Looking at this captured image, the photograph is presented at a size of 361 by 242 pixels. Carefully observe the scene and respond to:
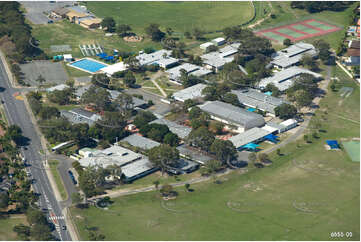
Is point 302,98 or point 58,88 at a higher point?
point 58,88

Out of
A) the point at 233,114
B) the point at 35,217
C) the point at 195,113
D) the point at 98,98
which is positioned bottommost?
the point at 35,217

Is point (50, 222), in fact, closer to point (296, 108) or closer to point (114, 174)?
point (114, 174)

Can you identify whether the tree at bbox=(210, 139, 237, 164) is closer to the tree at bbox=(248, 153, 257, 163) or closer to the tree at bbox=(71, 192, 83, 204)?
the tree at bbox=(248, 153, 257, 163)

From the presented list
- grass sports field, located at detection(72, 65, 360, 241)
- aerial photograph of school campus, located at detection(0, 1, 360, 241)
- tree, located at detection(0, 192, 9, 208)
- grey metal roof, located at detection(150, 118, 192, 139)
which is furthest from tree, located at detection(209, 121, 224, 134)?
tree, located at detection(0, 192, 9, 208)

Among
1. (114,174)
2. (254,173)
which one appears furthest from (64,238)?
(254,173)

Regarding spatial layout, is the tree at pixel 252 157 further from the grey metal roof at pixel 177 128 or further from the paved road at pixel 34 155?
the paved road at pixel 34 155

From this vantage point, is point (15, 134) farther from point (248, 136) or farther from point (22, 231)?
point (248, 136)

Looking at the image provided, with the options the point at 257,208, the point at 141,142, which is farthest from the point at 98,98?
the point at 257,208
